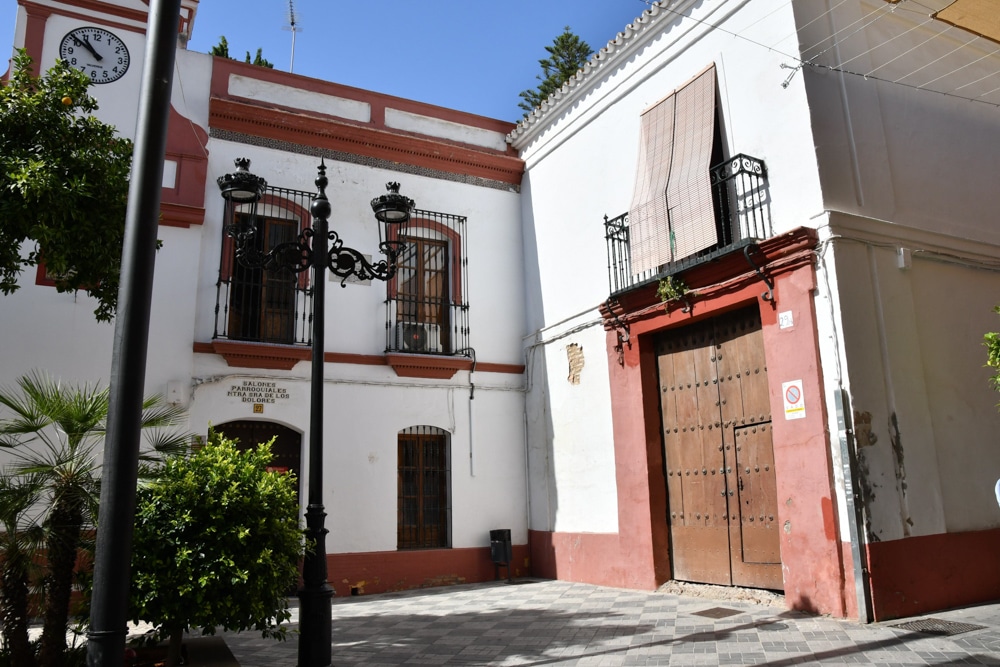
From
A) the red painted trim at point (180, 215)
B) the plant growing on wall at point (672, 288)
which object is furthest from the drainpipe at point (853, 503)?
the red painted trim at point (180, 215)

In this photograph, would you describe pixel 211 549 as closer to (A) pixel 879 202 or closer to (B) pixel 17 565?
(B) pixel 17 565

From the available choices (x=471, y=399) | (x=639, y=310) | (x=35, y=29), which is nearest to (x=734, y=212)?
(x=639, y=310)

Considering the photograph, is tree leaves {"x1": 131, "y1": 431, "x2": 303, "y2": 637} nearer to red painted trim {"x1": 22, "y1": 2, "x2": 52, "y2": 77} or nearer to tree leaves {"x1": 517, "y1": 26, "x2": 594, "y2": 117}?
red painted trim {"x1": 22, "y1": 2, "x2": 52, "y2": 77}

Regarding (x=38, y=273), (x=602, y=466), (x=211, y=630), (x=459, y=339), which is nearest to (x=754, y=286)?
(x=602, y=466)

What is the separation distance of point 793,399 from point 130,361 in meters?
5.74

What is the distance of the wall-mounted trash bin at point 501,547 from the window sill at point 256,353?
353cm

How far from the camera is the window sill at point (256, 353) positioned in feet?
31.0

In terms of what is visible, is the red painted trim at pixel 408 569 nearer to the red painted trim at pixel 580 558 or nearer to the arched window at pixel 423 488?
the arched window at pixel 423 488

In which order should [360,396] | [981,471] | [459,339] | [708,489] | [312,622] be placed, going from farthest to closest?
[459,339]
[360,396]
[708,489]
[981,471]
[312,622]

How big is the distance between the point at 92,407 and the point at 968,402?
7.54m

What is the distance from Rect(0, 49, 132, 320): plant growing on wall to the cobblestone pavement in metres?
3.30

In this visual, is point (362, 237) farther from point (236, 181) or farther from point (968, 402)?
point (968, 402)

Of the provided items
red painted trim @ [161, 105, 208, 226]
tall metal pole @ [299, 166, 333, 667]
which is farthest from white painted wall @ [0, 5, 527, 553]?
tall metal pole @ [299, 166, 333, 667]

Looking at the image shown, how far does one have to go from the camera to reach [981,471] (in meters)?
7.09
